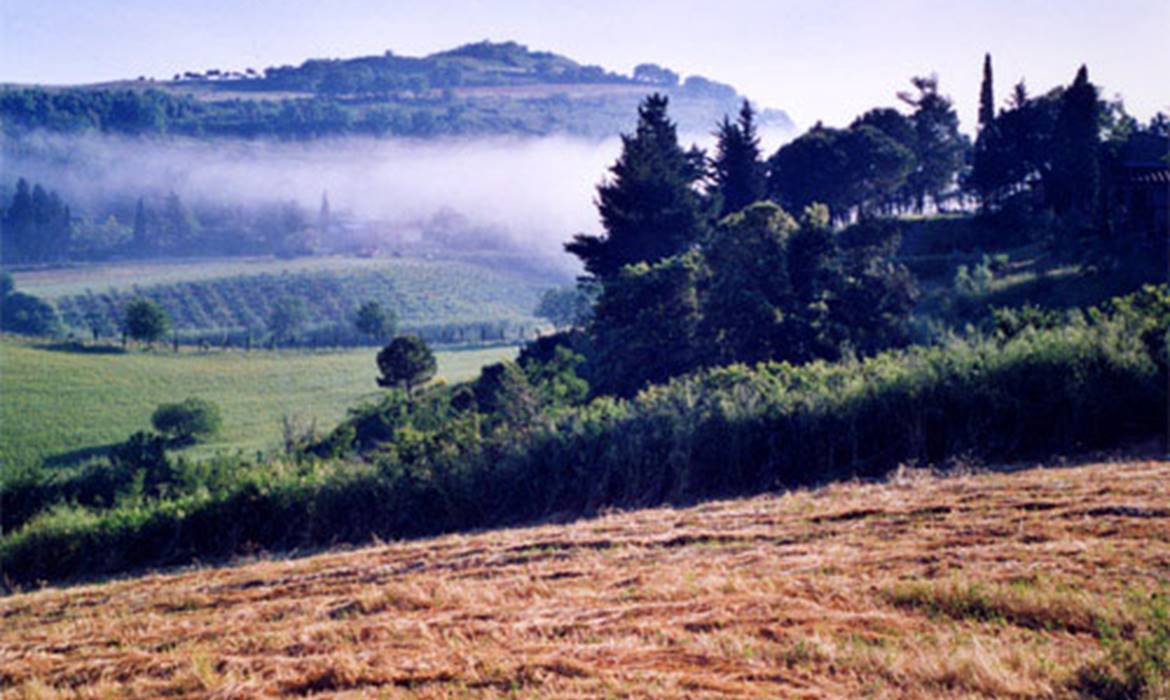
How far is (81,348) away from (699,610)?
8069 centimetres

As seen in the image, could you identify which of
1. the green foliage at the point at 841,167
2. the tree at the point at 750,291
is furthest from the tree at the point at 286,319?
the tree at the point at 750,291

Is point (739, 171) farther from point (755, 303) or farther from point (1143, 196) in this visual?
point (755, 303)

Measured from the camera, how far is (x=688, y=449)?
1192 centimetres

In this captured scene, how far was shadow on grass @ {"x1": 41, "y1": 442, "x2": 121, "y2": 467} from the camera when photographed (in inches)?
1958

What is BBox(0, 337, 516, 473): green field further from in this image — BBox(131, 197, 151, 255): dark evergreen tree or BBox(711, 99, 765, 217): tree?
BBox(131, 197, 151, 255): dark evergreen tree

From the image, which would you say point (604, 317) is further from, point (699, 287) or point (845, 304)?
point (845, 304)

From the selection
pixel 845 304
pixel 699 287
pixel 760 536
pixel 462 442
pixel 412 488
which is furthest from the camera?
pixel 699 287

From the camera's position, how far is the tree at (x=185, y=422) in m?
55.9

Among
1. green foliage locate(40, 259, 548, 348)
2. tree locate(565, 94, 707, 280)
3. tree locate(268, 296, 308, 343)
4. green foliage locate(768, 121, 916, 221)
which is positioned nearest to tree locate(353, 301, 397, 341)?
green foliage locate(40, 259, 548, 348)

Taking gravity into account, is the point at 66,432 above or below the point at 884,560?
below

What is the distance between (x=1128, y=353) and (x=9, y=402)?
63496mm

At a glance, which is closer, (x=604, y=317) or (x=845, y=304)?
(x=845, y=304)

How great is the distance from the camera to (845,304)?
28719 millimetres

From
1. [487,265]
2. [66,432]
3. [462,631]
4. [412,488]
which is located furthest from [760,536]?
[487,265]
